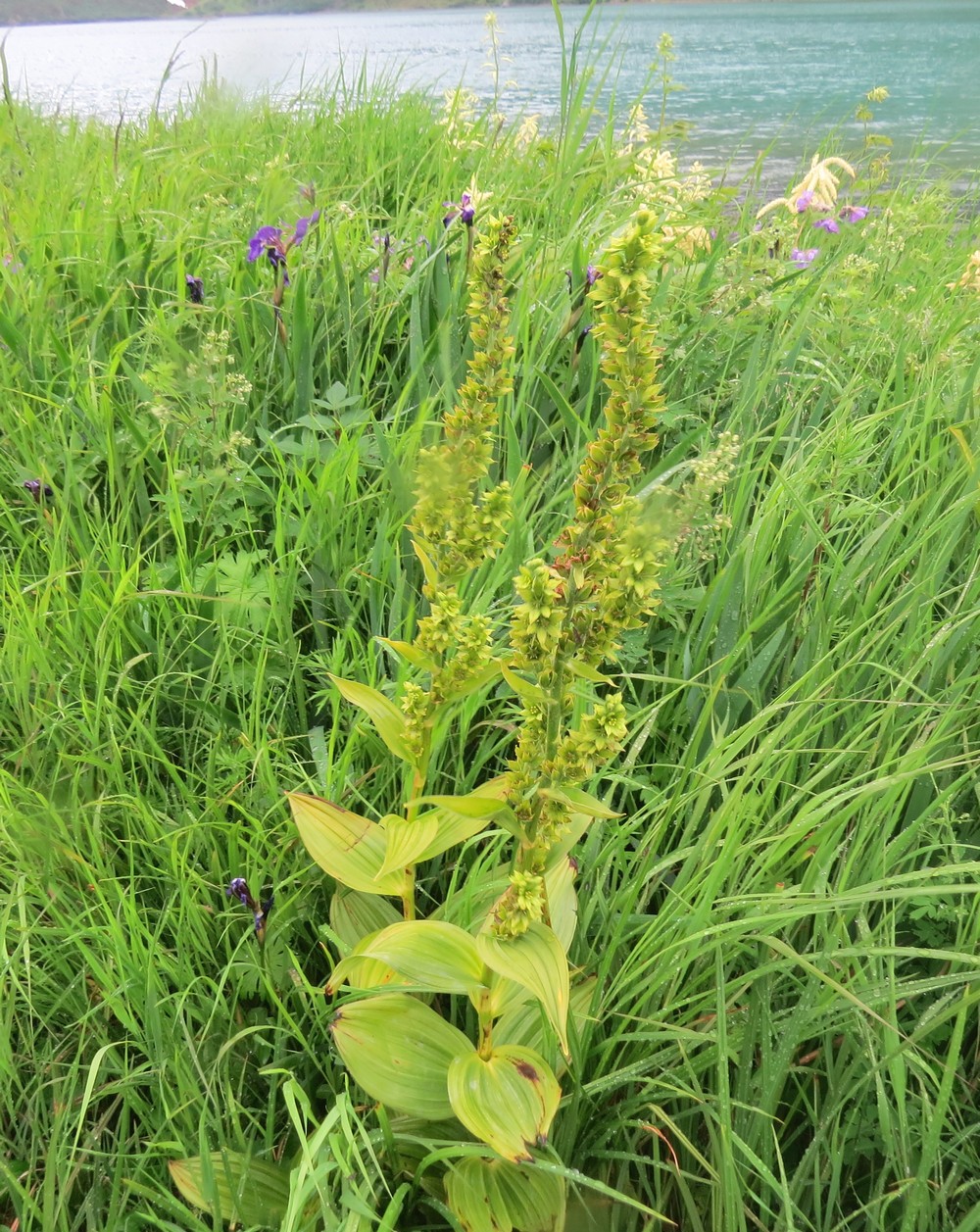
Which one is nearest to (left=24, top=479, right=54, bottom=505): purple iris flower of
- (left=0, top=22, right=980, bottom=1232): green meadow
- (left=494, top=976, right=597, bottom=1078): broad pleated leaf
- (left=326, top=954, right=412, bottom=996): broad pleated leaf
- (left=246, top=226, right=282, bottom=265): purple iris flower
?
(left=0, top=22, right=980, bottom=1232): green meadow

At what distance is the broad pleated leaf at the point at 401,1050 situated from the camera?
1.08 meters

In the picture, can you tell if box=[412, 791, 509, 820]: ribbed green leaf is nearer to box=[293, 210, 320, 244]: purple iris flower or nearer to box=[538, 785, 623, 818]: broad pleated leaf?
box=[538, 785, 623, 818]: broad pleated leaf

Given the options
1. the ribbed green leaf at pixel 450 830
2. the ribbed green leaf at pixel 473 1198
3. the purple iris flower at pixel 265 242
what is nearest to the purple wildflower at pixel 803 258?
the purple iris flower at pixel 265 242

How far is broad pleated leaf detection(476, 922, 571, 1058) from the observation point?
0.96 metres

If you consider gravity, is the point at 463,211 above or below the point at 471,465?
above

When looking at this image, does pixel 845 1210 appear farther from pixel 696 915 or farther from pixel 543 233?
pixel 543 233

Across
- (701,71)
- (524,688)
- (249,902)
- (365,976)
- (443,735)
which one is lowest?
(365,976)

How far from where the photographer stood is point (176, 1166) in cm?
107

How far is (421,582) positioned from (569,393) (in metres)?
0.76

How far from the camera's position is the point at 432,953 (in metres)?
1.09

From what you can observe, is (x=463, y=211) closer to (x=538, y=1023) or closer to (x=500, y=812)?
(x=500, y=812)

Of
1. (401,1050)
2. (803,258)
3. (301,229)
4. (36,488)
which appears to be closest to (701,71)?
(803,258)

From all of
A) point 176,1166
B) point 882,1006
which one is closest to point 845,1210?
point 882,1006

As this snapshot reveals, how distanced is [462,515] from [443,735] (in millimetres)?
446
